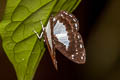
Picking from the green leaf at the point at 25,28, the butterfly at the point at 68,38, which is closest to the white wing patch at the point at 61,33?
the butterfly at the point at 68,38

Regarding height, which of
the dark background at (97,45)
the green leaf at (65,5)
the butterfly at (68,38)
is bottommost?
the dark background at (97,45)

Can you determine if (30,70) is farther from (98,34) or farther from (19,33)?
(98,34)

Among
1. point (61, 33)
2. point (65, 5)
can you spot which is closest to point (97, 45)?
point (61, 33)

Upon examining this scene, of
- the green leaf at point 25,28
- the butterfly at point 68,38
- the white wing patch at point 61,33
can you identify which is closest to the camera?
the green leaf at point 25,28

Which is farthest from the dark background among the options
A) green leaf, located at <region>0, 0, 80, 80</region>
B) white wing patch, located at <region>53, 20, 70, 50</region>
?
green leaf, located at <region>0, 0, 80, 80</region>

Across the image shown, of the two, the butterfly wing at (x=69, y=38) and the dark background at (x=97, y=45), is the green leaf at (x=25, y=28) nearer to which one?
the butterfly wing at (x=69, y=38)

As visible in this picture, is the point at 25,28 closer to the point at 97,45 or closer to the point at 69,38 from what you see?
the point at 69,38

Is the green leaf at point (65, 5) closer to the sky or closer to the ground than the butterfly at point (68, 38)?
closer to the sky
